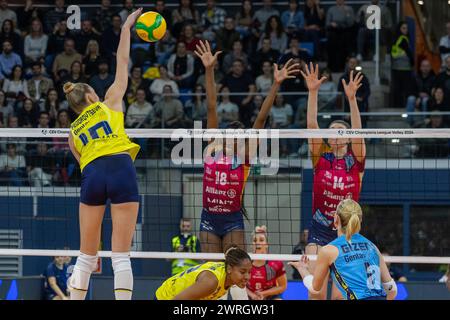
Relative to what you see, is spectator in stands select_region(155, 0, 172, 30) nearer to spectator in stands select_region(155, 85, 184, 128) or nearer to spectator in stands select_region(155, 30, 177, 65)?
spectator in stands select_region(155, 30, 177, 65)

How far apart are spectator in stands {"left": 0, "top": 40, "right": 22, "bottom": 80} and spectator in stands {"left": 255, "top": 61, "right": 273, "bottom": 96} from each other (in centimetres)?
533

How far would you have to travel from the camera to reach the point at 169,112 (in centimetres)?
2084

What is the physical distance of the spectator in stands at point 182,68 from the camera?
73.6 ft

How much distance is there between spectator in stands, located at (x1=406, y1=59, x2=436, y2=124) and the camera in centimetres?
2112

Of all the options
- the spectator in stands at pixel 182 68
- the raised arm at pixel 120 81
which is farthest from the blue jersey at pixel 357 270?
the spectator in stands at pixel 182 68

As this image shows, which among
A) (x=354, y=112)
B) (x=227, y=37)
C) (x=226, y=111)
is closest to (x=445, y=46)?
(x=227, y=37)

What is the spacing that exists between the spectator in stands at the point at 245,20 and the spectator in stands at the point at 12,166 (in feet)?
19.6

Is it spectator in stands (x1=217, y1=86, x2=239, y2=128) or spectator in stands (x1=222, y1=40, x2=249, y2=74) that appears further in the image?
spectator in stands (x1=222, y1=40, x2=249, y2=74)

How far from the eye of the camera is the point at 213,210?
40.9 ft

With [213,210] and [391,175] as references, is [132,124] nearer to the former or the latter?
[391,175]

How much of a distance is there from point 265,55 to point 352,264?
43.7 ft

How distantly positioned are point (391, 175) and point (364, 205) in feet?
2.56

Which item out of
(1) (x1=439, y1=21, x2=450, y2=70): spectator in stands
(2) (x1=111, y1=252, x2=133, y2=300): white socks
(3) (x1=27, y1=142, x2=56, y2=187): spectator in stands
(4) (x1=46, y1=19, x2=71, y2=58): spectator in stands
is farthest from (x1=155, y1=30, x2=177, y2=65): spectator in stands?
(2) (x1=111, y1=252, x2=133, y2=300): white socks
